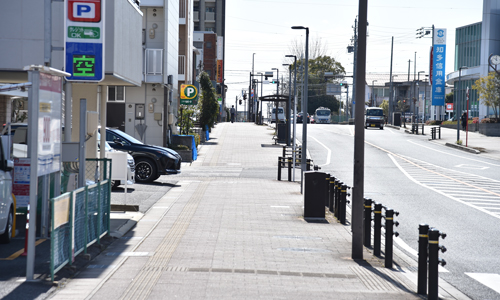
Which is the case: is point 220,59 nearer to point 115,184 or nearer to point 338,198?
point 115,184

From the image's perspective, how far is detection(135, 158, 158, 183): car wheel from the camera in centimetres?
2116

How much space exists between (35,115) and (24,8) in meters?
6.04

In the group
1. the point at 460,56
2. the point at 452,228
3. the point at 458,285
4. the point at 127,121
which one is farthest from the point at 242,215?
the point at 460,56

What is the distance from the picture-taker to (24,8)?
41.5 ft

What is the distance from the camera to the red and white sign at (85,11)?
11.1m

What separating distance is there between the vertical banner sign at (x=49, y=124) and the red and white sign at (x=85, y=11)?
3006 mm

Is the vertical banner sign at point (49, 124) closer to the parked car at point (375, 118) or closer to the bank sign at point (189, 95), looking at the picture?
the bank sign at point (189, 95)

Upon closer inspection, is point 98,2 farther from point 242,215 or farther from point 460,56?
point 460,56

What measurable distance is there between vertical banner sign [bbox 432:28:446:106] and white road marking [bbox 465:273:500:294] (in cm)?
6082

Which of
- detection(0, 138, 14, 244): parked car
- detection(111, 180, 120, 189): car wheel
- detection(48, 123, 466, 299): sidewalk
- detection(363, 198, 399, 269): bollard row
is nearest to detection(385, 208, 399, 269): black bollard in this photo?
detection(363, 198, 399, 269): bollard row

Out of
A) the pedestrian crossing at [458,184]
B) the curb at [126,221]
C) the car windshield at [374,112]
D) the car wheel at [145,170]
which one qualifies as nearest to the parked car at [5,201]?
the curb at [126,221]

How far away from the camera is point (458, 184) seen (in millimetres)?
23391

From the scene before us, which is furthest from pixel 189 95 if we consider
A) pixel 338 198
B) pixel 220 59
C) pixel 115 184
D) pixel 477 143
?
pixel 220 59

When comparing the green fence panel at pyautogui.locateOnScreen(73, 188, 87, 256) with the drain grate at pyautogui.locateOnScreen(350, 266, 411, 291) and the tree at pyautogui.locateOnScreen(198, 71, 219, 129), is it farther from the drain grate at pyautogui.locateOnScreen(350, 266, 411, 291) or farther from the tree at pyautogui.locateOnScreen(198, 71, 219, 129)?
the tree at pyautogui.locateOnScreen(198, 71, 219, 129)
